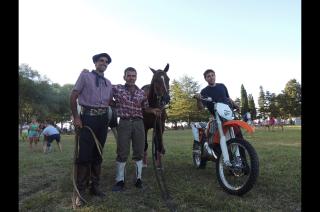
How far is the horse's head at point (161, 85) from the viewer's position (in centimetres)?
568

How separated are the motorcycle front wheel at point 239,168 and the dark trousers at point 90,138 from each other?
1984 mm

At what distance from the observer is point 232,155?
485 centimetres

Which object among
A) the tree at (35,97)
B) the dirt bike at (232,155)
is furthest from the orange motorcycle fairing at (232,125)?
the tree at (35,97)

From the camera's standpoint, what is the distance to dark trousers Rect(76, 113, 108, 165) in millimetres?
4582

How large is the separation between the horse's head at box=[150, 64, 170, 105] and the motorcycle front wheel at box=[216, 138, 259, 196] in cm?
152

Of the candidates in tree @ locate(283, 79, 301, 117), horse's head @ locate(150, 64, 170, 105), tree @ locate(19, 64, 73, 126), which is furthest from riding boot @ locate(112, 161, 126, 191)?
tree @ locate(283, 79, 301, 117)

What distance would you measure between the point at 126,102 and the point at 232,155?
1993 mm

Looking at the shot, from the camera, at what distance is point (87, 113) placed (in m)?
4.68

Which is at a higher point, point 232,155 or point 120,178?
point 232,155

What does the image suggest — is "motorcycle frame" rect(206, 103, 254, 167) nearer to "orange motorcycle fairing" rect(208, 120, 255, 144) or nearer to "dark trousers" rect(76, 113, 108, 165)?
"orange motorcycle fairing" rect(208, 120, 255, 144)

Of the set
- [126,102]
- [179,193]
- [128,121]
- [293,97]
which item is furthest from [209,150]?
[293,97]

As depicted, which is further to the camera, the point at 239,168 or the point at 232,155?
the point at 232,155

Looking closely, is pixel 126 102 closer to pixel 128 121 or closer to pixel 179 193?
pixel 128 121

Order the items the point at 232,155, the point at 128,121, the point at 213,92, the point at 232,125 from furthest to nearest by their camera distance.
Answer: the point at 213,92 < the point at 128,121 < the point at 232,125 < the point at 232,155
